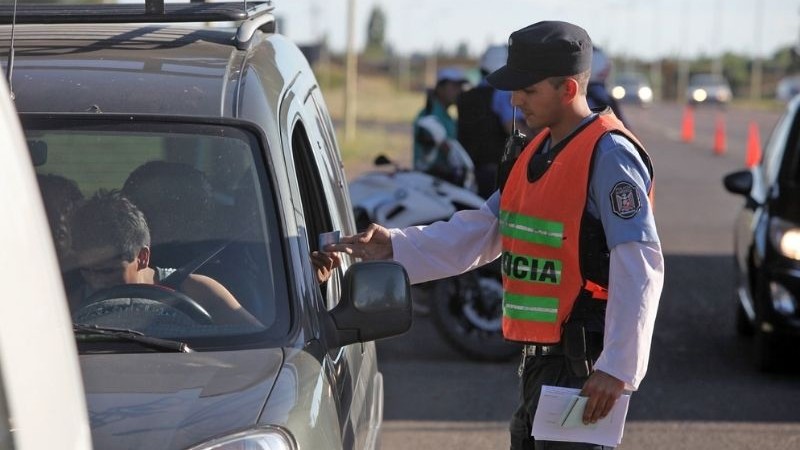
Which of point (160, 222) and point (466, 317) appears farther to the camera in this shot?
point (466, 317)

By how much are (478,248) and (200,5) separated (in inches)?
45.0

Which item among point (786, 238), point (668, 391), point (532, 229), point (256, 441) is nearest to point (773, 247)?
point (786, 238)

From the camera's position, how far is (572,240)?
396cm

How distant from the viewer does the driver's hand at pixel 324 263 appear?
420 centimetres

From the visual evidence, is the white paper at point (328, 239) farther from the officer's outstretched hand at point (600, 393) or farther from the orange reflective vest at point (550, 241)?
the officer's outstretched hand at point (600, 393)

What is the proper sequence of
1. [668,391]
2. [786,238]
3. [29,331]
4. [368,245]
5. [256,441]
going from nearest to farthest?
[29,331], [256,441], [368,245], [668,391], [786,238]

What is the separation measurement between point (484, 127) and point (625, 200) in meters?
6.81

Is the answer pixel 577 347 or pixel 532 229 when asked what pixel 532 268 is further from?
pixel 577 347

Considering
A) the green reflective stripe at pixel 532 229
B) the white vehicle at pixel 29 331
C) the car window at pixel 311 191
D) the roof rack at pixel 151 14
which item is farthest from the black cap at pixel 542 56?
the white vehicle at pixel 29 331

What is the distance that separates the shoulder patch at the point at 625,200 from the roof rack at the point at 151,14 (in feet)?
3.96

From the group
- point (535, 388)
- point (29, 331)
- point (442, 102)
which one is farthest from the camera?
point (442, 102)

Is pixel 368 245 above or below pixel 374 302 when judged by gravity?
below

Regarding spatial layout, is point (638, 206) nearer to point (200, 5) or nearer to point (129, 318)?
point (129, 318)

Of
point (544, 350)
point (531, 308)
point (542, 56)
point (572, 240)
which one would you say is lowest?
point (544, 350)
